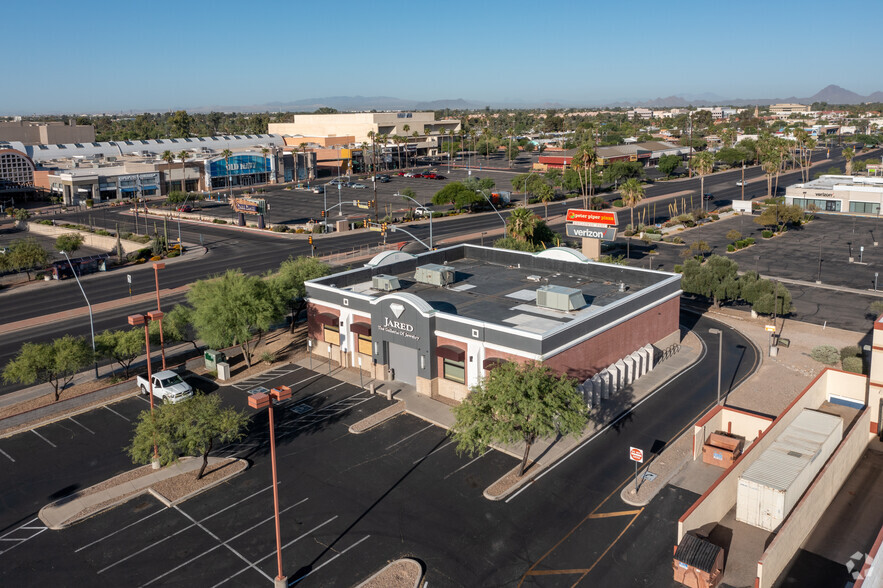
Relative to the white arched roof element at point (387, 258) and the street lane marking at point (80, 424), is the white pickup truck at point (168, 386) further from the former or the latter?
the white arched roof element at point (387, 258)

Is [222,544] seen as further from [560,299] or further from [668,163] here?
[668,163]

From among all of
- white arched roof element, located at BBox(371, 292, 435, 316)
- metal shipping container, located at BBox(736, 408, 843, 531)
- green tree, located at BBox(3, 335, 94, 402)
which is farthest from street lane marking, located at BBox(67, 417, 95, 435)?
metal shipping container, located at BBox(736, 408, 843, 531)

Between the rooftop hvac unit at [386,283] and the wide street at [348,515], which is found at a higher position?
the rooftop hvac unit at [386,283]

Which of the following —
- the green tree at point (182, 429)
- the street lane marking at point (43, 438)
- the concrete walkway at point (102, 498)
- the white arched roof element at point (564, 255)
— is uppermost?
the white arched roof element at point (564, 255)

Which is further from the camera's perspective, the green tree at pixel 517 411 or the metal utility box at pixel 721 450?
the metal utility box at pixel 721 450

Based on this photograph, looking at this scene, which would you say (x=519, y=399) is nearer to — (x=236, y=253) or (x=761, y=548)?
(x=761, y=548)

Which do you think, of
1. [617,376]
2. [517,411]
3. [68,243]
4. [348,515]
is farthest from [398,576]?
[68,243]

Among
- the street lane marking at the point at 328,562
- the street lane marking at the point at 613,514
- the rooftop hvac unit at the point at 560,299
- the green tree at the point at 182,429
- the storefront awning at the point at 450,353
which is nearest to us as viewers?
the street lane marking at the point at 328,562

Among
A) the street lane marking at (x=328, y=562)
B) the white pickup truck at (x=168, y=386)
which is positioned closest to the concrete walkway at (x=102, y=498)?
the white pickup truck at (x=168, y=386)
